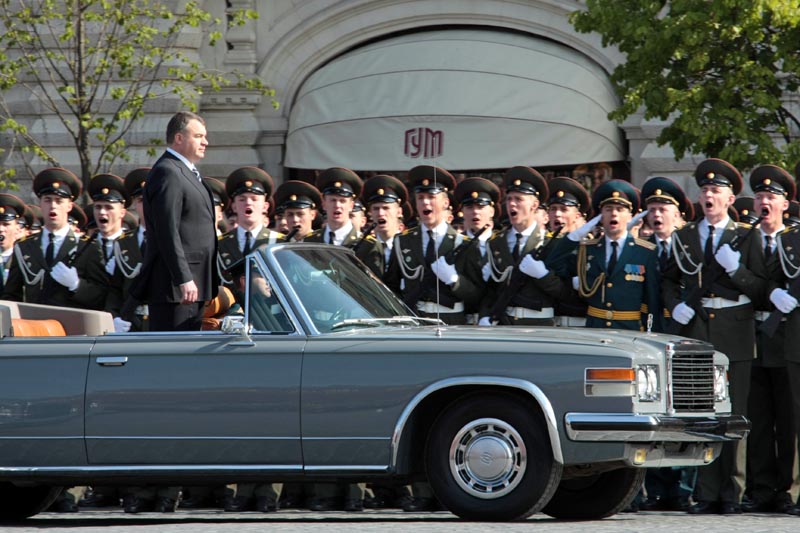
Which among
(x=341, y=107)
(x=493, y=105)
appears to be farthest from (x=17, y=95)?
(x=493, y=105)

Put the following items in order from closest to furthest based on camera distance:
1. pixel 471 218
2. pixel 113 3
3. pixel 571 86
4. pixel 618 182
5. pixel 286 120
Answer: pixel 618 182 → pixel 471 218 → pixel 113 3 → pixel 571 86 → pixel 286 120

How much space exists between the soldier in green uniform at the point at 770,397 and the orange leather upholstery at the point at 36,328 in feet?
15.5

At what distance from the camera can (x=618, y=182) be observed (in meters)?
11.9

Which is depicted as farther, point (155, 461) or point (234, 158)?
point (234, 158)

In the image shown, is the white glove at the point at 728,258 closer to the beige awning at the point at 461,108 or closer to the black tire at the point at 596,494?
the black tire at the point at 596,494

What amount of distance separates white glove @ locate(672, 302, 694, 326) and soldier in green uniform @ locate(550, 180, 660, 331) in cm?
38

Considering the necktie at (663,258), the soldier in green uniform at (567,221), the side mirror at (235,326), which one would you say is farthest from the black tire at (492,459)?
the soldier in green uniform at (567,221)

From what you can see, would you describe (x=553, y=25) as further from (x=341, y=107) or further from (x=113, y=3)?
(x=113, y=3)

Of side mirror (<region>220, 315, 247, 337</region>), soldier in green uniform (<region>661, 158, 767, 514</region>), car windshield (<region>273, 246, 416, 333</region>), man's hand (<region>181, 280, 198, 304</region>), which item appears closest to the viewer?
side mirror (<region>220, 315, 247, 337</region>)

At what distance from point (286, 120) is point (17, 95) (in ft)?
13.1

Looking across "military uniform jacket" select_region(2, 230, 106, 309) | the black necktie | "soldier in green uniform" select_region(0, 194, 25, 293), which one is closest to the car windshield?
"military uniform jacket" select_region(2, 230, 106, 309)

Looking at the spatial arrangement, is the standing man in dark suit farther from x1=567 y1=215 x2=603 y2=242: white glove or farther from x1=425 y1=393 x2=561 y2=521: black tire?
x1=567 y1=215 x2=603 y2=242: white glove

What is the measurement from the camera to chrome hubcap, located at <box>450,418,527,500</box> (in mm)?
8172

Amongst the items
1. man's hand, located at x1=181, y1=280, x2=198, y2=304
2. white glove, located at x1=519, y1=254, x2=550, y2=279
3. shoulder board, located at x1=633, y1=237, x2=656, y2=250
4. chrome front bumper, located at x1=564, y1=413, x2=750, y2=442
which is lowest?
chrome front bumper, located at x1=564, y1=413, x2=750, y2=442
